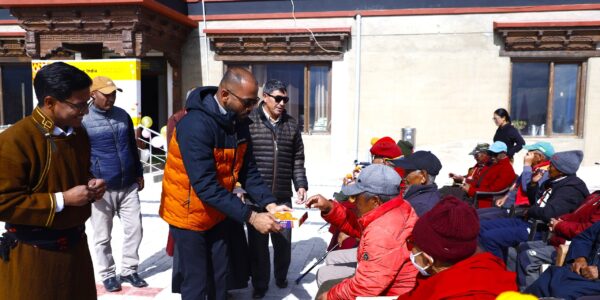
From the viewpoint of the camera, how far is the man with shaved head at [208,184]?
2572 mm

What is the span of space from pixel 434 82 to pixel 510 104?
1759 mm

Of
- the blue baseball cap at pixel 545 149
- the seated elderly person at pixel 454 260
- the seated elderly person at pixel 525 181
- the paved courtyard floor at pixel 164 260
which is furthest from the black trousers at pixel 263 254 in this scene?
the blue baseball cap at pixel 545 149

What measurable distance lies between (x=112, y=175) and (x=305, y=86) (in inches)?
303

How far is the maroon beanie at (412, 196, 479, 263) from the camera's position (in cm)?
182

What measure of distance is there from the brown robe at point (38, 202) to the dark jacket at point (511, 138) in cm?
649

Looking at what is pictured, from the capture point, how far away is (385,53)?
10555 mm

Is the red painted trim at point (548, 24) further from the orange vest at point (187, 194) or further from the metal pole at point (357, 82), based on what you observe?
the orange vest at point (187, 194)

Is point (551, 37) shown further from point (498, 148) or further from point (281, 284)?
point (281, 284)

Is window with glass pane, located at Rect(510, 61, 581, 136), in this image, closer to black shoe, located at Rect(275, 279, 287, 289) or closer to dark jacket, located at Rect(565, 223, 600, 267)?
dark jacket, located at Rect(565, 223, 600, 267)

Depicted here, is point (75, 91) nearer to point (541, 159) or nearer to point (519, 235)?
point (519, 235)

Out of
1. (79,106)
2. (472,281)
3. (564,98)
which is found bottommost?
(472,281)

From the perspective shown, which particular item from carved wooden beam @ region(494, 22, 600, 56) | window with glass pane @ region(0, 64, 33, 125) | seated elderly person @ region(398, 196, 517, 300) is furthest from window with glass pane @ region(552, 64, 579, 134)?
window with glass pane @ region(0, 64, 33, 125)

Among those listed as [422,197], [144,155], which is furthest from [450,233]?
[144,155]

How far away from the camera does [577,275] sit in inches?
111
